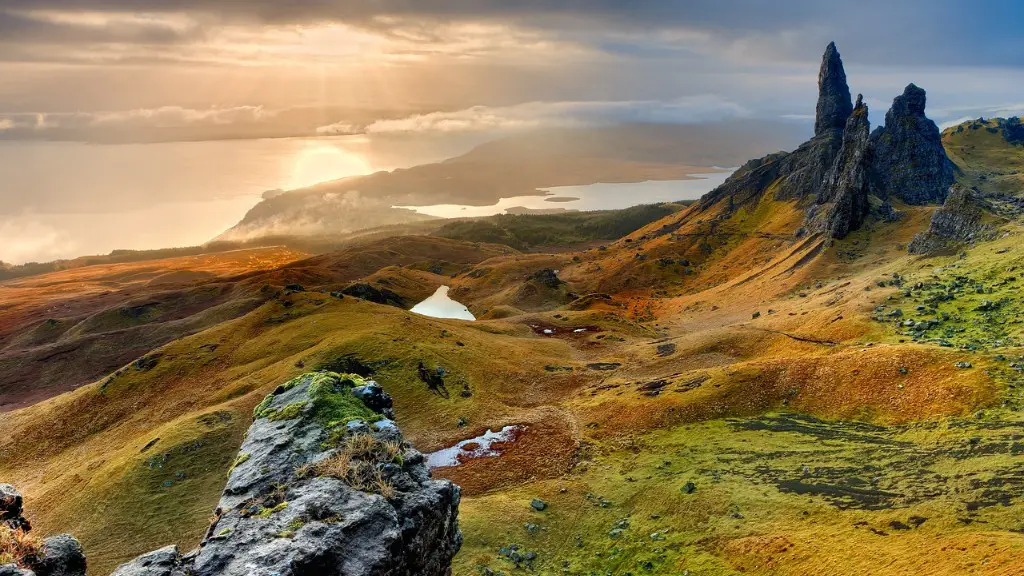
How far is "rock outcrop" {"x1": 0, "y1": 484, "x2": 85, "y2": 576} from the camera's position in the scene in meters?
11.9

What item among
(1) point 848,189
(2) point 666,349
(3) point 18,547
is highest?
(1) point 848,189

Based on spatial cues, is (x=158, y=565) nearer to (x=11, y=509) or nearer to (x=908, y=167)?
(x=11, y=509)

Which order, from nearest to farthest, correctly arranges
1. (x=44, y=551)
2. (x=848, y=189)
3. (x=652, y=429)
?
(x=44, y=551) < (x=652, y=429) < (x=848, y=189)

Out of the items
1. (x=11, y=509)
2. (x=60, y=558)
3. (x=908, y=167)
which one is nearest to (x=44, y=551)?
(x=60, y=558)

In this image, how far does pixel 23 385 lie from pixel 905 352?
160 m

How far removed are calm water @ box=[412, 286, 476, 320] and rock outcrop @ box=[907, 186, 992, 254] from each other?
104184 millimetres

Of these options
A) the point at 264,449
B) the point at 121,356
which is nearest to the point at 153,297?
the point at 121,356

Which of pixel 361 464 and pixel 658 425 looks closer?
pixel 361 464

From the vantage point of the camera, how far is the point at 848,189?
13412 centimetres

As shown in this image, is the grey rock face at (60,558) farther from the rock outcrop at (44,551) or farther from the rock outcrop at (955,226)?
the rock outcrop at (955,226)

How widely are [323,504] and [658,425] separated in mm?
44074

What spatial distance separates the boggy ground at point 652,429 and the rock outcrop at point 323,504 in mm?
20157

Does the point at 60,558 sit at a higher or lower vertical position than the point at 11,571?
lower

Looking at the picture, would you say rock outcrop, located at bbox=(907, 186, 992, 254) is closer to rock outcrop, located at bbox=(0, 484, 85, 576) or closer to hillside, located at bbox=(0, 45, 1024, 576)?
hillside, located at bbox=(0, 45, 1024, 576)
